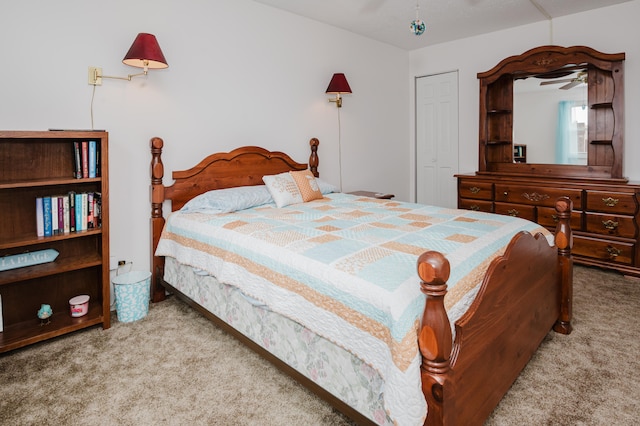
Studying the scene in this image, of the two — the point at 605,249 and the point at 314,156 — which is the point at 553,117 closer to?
the point at 605,249

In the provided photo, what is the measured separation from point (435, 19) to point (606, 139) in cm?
200

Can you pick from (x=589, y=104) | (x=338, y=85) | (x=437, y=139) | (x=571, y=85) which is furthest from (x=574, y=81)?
(x=338, y=85)

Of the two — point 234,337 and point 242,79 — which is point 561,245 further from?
point 242,79

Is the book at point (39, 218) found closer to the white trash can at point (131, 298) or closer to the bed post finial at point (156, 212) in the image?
the white trash can at point (131, 298)

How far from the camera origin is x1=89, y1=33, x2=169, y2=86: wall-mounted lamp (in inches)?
99.3

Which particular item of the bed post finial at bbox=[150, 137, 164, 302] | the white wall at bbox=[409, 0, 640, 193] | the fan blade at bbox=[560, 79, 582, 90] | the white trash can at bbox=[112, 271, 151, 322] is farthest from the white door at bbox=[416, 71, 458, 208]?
the white trash can at bbox=[112, 271, 151, 322]

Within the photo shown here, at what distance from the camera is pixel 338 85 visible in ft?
12.8

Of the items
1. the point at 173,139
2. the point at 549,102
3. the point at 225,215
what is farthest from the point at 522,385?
the point at 549,102

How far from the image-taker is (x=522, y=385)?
188cm

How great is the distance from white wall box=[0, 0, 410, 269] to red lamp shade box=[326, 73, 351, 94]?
0.55 feet

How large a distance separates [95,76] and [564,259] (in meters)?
3.15

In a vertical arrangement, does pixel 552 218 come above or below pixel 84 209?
below

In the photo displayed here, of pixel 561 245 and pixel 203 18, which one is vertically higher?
pixel 203 18

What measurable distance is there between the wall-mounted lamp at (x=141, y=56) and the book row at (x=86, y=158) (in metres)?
0.49
